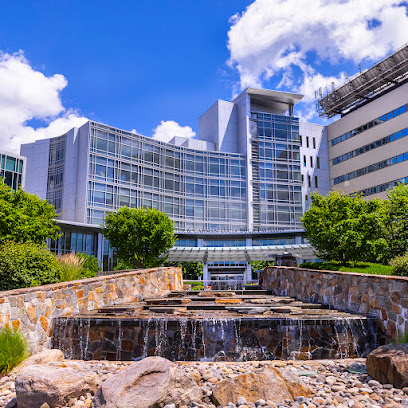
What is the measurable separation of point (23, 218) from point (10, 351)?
17.8 metres

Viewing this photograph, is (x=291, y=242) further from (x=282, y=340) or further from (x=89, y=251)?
(x=282, y=340)

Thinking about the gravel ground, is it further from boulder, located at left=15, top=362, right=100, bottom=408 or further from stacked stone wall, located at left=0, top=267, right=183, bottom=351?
stacked stone wall, located at left=0, top=267, right=183, bottom=351

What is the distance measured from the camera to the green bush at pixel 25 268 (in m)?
12.3

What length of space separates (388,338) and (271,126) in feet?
196

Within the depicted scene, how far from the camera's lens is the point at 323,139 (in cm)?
7069

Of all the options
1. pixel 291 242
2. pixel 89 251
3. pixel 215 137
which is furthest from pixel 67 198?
pixel 291 242

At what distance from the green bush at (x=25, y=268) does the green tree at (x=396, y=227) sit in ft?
59.0

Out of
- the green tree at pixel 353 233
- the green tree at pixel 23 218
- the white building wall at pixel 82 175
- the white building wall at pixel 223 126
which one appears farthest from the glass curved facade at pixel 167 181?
the green tree at pixel 353 233

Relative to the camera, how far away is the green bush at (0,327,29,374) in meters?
7.58

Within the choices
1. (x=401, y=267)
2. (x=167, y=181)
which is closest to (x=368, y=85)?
(x=167, y=181)

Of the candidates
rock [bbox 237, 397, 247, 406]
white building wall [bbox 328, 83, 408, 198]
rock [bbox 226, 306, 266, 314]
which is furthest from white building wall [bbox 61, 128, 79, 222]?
rock [bbox 237, 397, 247, 406]

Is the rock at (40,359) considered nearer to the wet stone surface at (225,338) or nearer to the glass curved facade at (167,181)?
the wet stone surface at (225,338)

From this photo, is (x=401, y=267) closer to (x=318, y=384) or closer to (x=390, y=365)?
(x=390, y=365)

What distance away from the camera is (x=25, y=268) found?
12.6 metres
